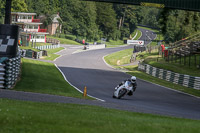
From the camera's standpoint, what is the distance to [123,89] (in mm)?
21672

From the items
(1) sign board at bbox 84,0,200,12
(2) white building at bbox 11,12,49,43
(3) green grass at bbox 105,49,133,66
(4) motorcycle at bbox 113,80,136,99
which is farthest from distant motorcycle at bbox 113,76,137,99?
(2) white building at bbox 11,12,49,43

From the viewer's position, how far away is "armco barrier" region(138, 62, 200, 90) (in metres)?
33.4

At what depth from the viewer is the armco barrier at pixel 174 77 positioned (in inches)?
1316

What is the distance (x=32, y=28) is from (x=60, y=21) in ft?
56.7

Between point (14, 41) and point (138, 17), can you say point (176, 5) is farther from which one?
point (138, 17)

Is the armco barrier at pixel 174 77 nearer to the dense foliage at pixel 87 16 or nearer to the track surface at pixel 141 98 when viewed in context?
the track surface at pixel 141 98

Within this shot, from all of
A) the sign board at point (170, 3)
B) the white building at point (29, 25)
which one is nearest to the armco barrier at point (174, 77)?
the sign board at point (170, 3)

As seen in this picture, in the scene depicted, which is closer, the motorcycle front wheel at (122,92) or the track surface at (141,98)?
the track surface at (141,98)

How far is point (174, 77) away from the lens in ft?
125

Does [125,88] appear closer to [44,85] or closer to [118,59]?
[44,85]

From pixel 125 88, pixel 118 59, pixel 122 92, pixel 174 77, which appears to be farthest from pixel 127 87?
pixel 118 59

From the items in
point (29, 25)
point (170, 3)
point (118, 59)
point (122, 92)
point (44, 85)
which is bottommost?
point (118, 59)

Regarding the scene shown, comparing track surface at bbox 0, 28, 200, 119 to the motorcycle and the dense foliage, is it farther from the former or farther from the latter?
the dense foliage

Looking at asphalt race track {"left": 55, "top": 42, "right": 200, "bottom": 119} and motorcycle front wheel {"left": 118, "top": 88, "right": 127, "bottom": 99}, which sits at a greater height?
motorcycle front wheel {"left": 118, "top": 88, "right": 127, "bottom": 99}
